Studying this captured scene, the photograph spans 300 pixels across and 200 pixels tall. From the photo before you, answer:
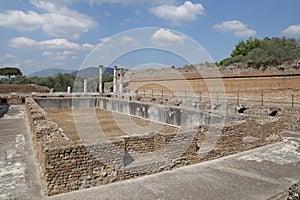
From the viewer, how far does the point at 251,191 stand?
3.91 m

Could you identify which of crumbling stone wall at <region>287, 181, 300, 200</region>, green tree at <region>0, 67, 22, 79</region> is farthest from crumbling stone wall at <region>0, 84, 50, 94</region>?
crumbling stone wall at <region>287, 181, 300, 200</region>

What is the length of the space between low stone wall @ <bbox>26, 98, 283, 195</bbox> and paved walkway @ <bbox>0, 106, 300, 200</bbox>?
173 millimetres

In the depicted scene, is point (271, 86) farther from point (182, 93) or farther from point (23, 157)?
point (23, 157)

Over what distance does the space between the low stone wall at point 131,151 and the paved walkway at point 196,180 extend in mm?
173

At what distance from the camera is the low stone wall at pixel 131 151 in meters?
3.76

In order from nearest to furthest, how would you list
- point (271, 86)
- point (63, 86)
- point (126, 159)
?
point (126, 159) < point (271, 86) < point (63, 86)

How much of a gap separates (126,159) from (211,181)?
76.9 inches

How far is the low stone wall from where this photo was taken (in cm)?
376

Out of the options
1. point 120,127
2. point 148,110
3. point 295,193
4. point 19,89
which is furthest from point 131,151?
point 19,89

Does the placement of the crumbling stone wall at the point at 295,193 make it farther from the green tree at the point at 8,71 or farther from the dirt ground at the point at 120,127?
the green tree at the point at 8,71

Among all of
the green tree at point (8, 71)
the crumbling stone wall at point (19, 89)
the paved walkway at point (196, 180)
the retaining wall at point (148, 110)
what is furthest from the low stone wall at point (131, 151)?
the green tree at point (8, 71)

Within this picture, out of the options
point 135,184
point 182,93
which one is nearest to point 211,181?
point 135,184

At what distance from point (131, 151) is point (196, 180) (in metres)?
1.54

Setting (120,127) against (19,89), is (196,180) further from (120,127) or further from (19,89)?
(19,89)
